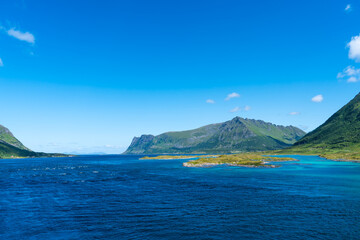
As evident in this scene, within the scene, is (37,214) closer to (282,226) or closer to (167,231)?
(167,231)

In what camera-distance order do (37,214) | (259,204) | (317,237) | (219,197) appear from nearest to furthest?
(317,237) → (37,214) → (259,204) → (219,197)

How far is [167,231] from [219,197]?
27.0 meters

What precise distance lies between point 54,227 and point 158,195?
29.3 metres

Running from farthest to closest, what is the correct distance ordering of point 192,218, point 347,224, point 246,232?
point 192,218 → point 347,224 → point 246,232

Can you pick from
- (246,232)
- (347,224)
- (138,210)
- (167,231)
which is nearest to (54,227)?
(138,210)

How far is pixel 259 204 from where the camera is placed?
2020 inches

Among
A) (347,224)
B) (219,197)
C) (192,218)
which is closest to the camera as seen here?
(347,224)

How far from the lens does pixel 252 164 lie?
163375 mm

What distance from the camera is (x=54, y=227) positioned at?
38.2m

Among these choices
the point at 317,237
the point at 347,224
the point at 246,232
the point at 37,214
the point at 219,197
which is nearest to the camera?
the point at 317,237

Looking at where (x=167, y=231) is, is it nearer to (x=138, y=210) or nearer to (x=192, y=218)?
(x=192, y=218)

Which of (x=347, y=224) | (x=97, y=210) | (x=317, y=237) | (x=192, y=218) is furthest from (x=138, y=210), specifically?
(x=347, y=224)

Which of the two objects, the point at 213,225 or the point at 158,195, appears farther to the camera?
the point at 158,195

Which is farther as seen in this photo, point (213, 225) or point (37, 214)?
point (37, 214)
